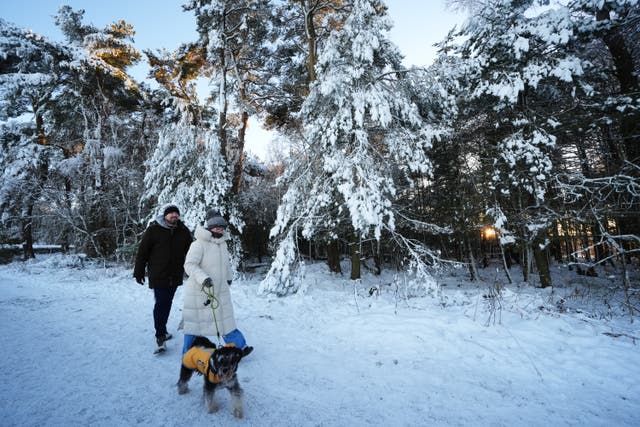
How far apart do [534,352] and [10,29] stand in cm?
2381

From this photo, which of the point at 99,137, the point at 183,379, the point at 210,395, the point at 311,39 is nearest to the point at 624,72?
the point at 311,39

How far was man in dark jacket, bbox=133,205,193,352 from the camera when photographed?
4117 mm

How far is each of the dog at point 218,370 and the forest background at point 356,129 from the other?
4.81 meters

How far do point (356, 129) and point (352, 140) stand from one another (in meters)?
0.51

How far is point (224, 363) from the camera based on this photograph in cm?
252

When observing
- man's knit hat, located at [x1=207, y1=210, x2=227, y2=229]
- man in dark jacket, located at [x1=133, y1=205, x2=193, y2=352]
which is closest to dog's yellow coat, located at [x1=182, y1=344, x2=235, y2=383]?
man's knit hat, located at [x1=207, y1=210, x2=227, y2=229]

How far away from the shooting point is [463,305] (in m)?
6.34

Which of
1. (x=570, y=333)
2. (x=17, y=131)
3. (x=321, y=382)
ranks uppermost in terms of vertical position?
(x=17, y=131)

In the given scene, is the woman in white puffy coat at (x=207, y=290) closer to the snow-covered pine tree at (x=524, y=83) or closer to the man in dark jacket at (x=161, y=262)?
the man in dark jacket at (x=161, y=262)

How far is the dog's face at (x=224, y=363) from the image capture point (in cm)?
251

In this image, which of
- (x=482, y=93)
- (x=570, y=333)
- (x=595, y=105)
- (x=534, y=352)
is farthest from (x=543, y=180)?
(x=534, y=352)

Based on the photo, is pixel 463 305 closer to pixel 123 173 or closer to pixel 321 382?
pixel 321 382

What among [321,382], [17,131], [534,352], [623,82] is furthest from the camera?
[17,131]

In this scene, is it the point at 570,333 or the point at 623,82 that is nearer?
the point at 570,333
